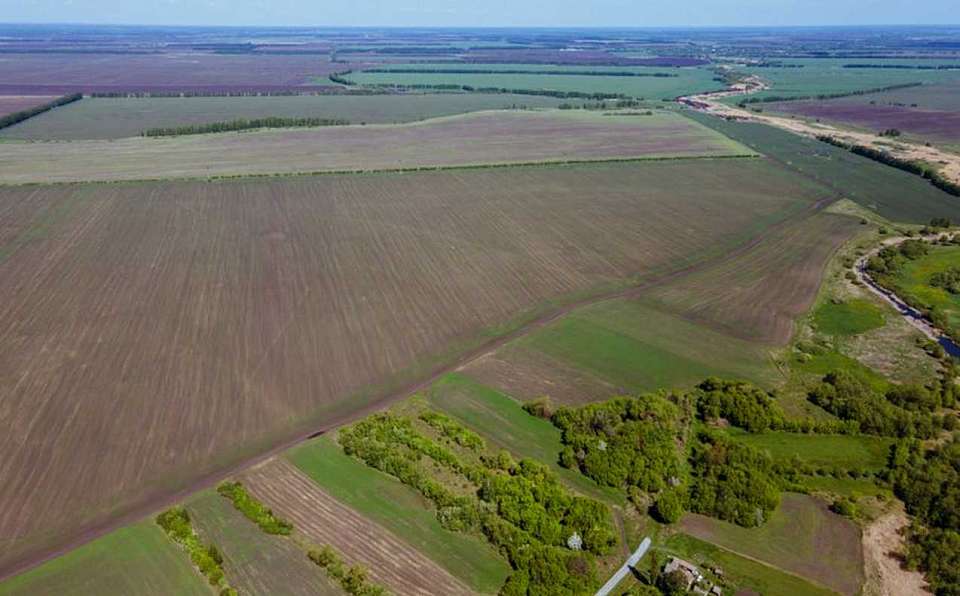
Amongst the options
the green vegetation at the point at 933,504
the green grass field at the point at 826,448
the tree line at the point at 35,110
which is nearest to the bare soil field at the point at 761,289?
the green grass field at the point at 826,448

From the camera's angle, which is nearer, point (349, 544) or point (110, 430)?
point (349, 544)

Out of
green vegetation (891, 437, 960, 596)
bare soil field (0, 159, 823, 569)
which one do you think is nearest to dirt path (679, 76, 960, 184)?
bare soil field (0, 159, 823, 569)

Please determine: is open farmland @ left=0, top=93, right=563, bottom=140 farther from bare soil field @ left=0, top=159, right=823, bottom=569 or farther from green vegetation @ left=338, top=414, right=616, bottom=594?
green vegetation @ left=338, top=414, right=616, bottom=594

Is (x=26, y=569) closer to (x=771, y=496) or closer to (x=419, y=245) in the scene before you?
(x=771, y=496)

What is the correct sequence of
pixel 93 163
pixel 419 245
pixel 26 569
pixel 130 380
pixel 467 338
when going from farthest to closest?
pixel 93 163 → pixel 419 245 → pixel 467 338 → pixel 130 380 → pixel 26 569

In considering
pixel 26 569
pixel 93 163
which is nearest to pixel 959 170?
pixel 26 569
